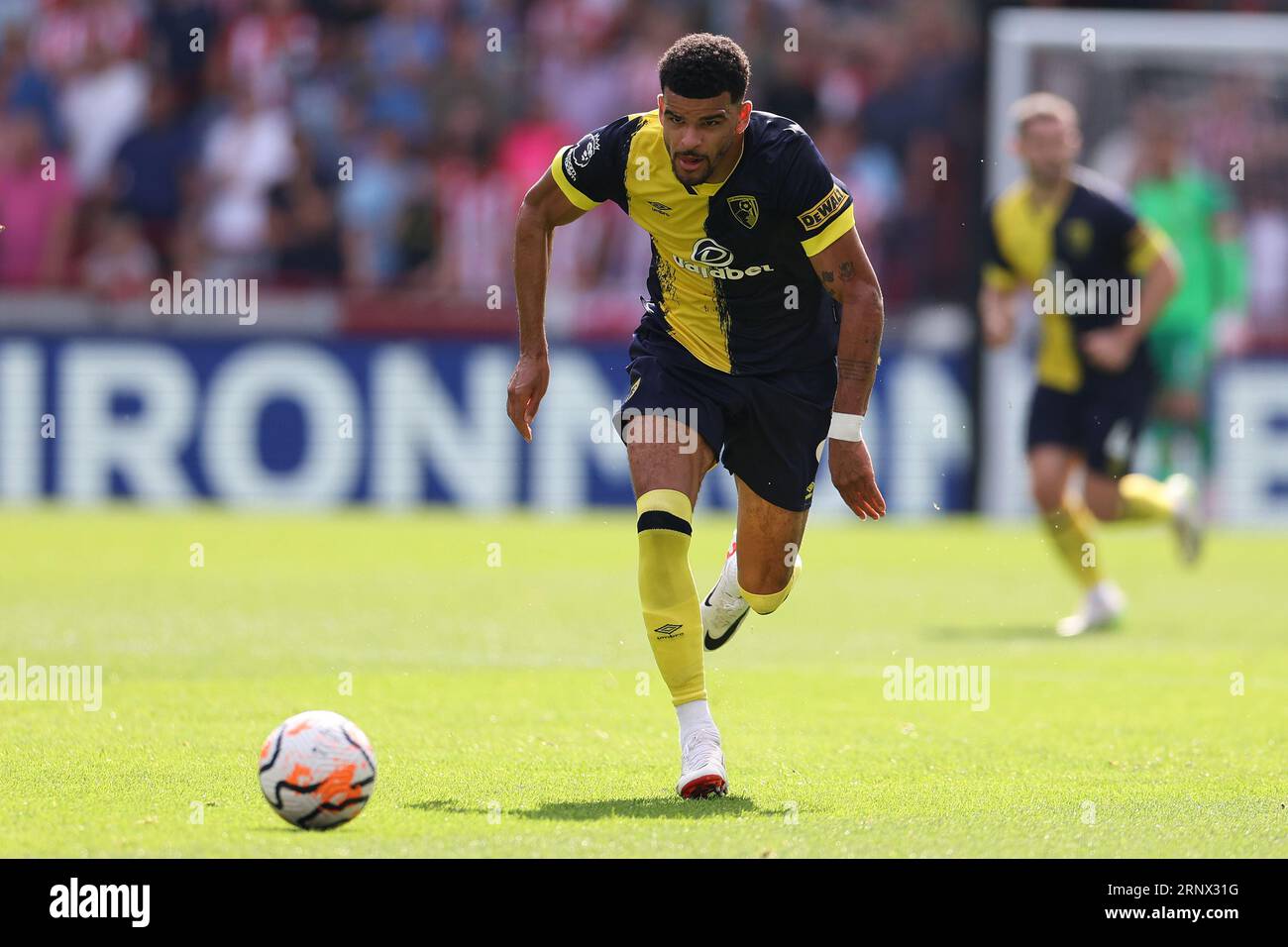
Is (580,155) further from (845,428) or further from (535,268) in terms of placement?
(845,428)

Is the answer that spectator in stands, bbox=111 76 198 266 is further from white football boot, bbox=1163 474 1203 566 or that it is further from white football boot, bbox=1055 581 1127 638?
white football boot, bbox=1055 581 1127 638

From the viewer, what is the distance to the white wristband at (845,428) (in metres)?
6.88

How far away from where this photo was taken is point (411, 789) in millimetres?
6754

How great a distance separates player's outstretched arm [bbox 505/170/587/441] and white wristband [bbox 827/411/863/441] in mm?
1042

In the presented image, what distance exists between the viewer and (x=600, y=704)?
8898mm

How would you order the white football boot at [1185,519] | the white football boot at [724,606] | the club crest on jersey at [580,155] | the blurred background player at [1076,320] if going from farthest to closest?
1. the white football boot at [1185,519]
2. the blurred background player at [1076,320]
3. the white football boot at [724,606]
4. the club crest on jersey at [580,155]

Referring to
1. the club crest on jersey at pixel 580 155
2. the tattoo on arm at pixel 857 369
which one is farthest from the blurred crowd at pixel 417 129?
the tattoo on arm at pixel 857 369

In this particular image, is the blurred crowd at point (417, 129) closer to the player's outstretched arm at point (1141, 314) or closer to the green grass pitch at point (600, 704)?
the green grass pitch at point (600, 704)

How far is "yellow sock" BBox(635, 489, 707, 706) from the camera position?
22.7ft

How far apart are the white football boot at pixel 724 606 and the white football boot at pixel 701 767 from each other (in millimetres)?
1630

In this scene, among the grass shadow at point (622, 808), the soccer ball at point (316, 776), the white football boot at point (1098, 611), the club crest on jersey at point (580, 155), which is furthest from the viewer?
the white football boot at point (1098, 611)

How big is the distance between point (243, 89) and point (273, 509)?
164 inches

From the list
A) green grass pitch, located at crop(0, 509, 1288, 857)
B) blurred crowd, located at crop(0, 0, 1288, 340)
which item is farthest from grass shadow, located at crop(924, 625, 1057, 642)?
blurred crowd, located at crop(0, 0, 1288, 340)

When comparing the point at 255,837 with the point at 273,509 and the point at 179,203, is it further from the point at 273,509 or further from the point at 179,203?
the point at 179,203
